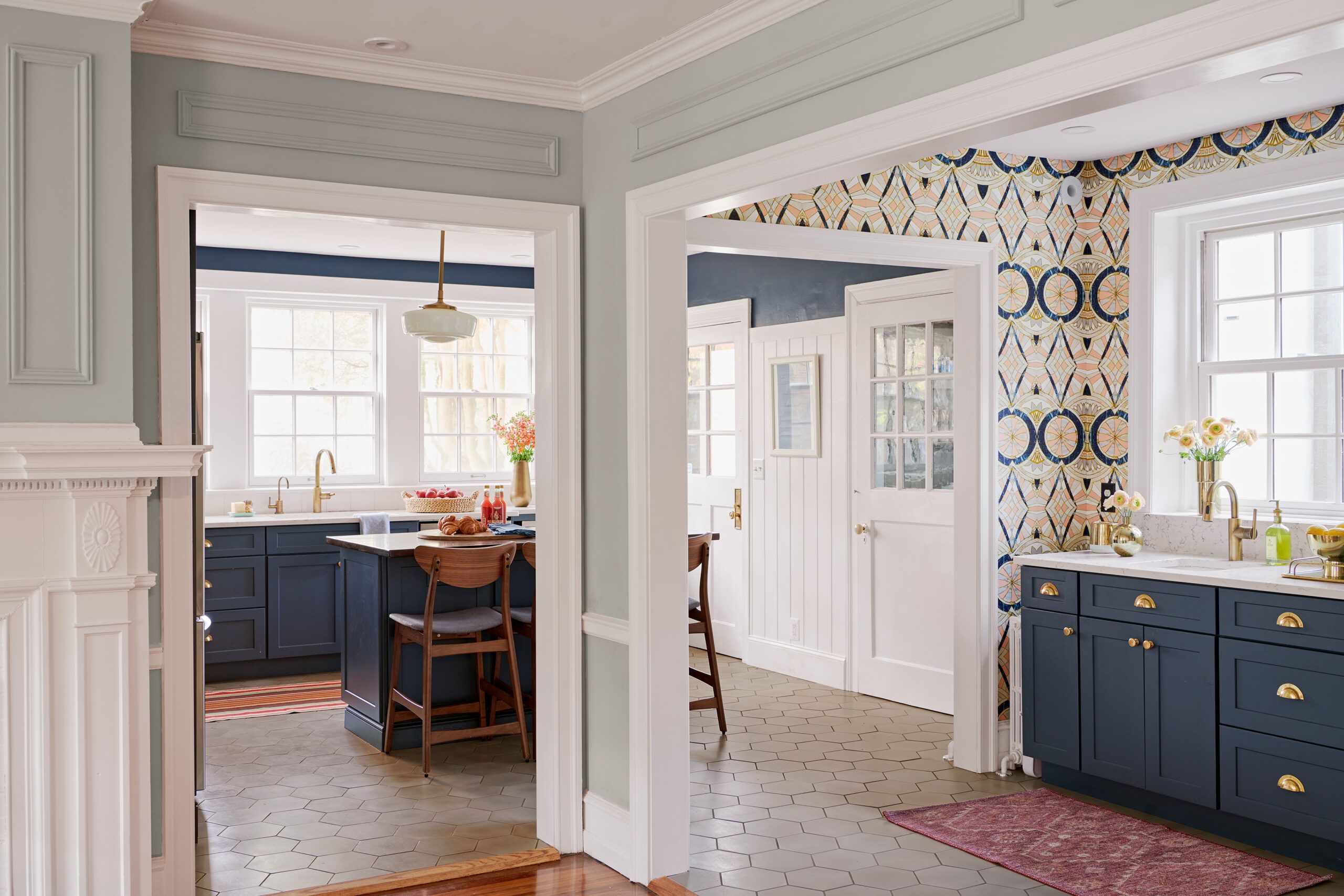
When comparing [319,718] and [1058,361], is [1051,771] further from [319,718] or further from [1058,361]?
[319,718]

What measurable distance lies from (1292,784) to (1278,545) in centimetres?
93

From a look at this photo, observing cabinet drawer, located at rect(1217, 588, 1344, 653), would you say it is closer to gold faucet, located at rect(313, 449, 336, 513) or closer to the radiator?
the radiator

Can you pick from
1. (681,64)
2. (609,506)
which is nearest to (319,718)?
(609,506)

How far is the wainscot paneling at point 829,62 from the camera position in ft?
8.40

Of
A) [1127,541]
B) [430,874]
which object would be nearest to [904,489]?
[1127,541]

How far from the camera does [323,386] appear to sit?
8.00m

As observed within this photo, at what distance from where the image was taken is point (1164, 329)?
4941 mm

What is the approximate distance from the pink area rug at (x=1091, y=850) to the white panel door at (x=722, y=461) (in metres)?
2.98

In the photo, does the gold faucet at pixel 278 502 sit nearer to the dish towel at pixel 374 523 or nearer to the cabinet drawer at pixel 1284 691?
the dish towel at pixel 374 523

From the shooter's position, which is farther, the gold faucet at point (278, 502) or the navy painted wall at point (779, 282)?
the gold faucet at point (278, 502)

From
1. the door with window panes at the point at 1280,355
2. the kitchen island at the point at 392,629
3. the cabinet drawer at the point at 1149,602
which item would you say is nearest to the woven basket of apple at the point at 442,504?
the kitchen island at the point at 392,629

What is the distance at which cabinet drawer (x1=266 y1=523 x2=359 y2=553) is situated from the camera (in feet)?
22.9

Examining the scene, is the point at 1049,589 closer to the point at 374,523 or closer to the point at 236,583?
the point at 374,523

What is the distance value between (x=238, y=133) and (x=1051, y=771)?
3.95 meters
